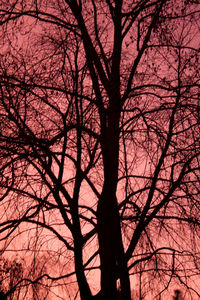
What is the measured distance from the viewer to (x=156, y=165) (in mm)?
5398

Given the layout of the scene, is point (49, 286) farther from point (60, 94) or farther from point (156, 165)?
point (60, 94)

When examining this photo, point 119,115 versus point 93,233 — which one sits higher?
point 119,115

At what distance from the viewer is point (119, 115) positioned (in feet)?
18.5

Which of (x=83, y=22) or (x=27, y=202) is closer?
(x=27, y=202)

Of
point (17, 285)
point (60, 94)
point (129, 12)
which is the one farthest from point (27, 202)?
point (129, 12)

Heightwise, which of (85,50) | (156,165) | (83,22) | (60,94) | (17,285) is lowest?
(17,285)

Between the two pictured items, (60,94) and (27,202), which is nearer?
(27,202)

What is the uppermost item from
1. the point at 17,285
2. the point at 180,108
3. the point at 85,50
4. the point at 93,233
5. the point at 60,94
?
the point at 85,50

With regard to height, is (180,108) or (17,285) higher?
(180,108)

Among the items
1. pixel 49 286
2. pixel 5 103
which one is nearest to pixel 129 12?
pixel 5 103

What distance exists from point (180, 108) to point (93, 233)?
220cm

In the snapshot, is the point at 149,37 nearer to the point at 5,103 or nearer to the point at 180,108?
the point at 180,108

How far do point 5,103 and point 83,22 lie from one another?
1.61 meters

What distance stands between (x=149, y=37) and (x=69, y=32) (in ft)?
3.77
